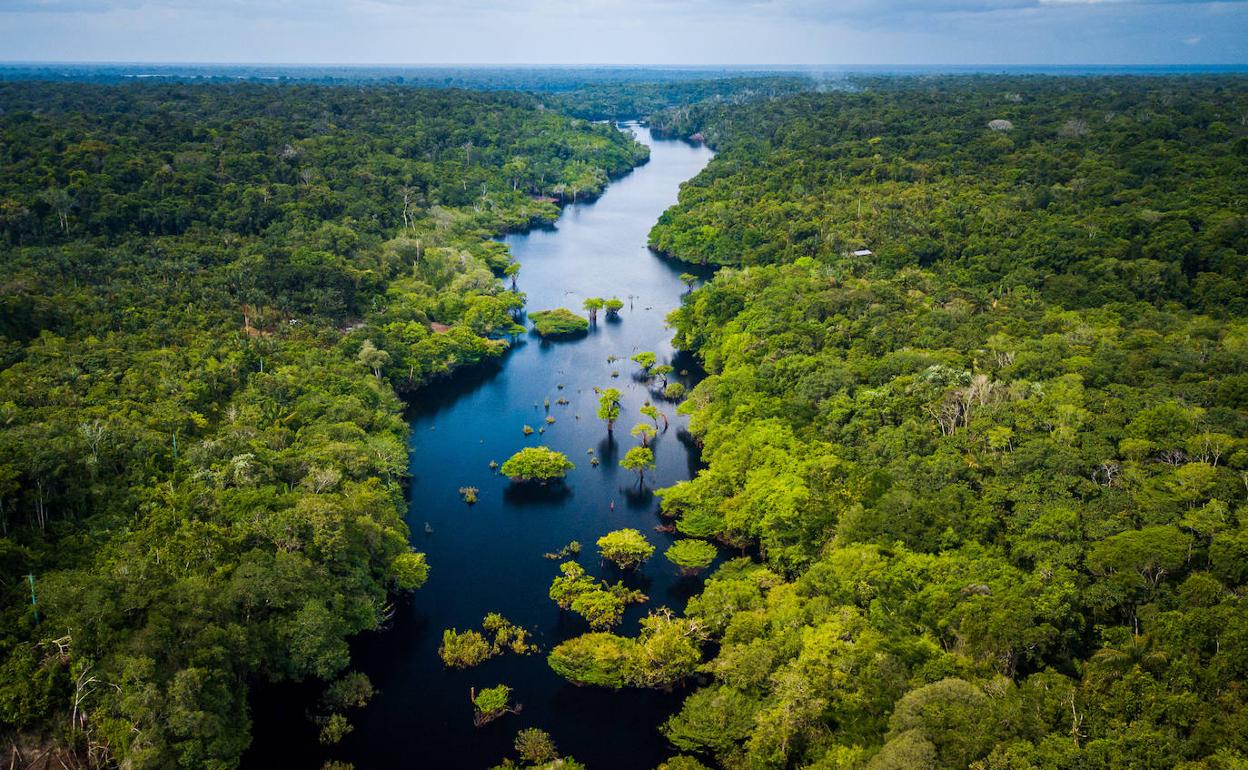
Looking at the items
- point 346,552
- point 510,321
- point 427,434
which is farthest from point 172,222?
point 346,552

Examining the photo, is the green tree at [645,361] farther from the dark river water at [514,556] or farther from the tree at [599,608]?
the tree at [599,608]

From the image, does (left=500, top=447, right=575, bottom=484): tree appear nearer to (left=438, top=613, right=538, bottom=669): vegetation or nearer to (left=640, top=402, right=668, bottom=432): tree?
(left=640, top=402, right=668, bottom=432): tree

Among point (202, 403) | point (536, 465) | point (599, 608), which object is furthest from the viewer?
point (536, 465)

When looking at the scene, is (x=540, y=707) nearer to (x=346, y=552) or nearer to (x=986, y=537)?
(x=346, y=552)

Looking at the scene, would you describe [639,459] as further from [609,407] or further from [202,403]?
[202,403]

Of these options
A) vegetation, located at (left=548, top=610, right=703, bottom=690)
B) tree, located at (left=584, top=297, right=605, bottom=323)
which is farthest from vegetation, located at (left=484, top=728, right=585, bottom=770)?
tree, located at (left=584, top=297, right=605, bottom=323)

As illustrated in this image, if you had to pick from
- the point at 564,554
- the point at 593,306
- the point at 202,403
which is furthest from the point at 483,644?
the point at 593,306
